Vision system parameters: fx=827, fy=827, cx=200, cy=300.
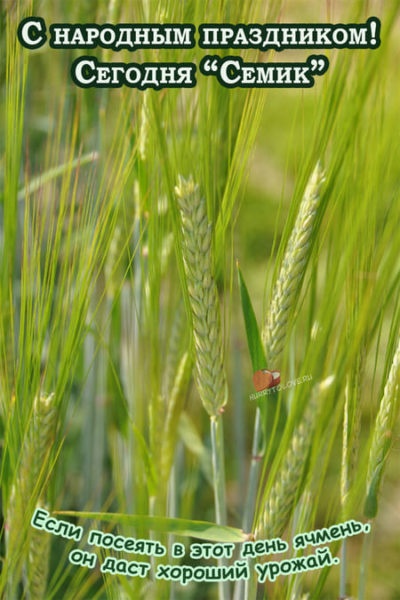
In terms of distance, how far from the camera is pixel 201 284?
0.60 m

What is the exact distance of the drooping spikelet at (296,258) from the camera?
0.59m

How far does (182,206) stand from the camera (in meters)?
0.60

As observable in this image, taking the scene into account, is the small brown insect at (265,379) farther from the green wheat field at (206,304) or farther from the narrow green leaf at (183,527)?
the narrow green leaf at (183,527)

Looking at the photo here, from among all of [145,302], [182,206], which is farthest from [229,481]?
[182,206]

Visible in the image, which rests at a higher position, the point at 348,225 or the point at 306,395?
the point at 348,225

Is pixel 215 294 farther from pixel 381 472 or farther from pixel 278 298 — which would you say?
pixel 381 472

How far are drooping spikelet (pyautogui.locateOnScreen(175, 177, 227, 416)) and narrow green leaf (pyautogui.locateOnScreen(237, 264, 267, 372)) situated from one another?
0.08ft

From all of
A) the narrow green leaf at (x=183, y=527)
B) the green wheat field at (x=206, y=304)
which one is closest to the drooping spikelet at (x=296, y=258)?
the green wheat field at (x=206, y=304)

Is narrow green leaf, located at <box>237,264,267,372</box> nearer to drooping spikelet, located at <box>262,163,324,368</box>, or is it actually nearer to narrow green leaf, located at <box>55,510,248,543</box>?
drooping spikelet, located at <box>262,163,324,368</box>

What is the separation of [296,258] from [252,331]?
0.22 feet

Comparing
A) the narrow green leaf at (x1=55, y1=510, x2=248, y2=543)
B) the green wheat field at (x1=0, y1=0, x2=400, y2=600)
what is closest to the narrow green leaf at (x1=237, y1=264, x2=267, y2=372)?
the green wheat field at (x1=0, y1=0, x2=400, y2=600)

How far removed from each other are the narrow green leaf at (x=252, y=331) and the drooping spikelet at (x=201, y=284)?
0.02 metres

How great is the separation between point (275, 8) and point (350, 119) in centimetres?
14

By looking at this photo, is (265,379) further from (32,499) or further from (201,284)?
(32,499)
